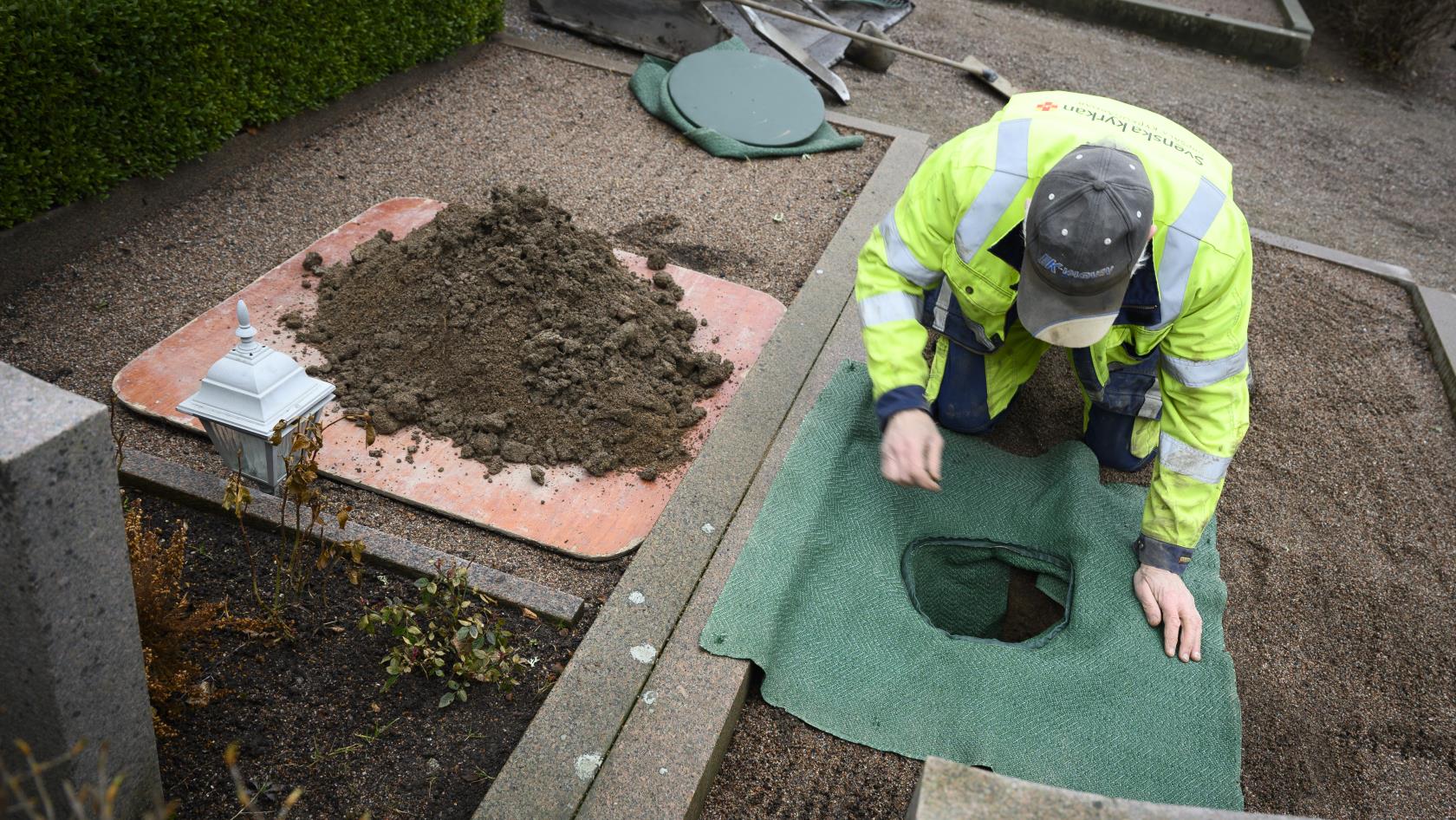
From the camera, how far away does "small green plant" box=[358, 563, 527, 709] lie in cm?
267

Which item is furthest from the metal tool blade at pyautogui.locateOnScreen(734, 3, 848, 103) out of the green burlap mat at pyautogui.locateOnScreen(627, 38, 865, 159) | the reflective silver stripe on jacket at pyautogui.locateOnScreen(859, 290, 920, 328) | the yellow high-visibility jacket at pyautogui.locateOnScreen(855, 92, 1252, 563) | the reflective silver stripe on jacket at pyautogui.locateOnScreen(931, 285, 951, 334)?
the reflective silver stripe on jacket at pyautogui.locateOnScreen(859, 290, 920, 328)

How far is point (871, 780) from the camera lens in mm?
2719

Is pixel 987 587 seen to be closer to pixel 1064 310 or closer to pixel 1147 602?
pixel 1147 602

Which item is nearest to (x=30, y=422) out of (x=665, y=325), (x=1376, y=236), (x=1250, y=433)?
(x=665, y=325)

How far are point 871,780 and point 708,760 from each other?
48 centimetres

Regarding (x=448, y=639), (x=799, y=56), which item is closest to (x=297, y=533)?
(x=448, y=639)

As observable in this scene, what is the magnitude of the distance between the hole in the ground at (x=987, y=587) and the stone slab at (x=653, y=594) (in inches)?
26.4

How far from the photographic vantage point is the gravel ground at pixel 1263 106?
263 inches

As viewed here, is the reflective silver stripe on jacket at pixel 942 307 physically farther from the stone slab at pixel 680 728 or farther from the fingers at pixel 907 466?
the stone slab at pixel 680 728

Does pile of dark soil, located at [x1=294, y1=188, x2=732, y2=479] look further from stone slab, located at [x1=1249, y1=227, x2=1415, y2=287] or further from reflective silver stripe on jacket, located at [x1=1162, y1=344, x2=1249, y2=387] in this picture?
stone slab, located at [x1=1249, y1=227, x2=1415, y2=287]

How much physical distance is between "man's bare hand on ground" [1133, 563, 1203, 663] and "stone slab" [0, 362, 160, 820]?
8.81ft

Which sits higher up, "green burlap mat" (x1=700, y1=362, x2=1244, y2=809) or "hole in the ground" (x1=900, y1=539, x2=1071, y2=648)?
"green burlap mat" (x1=700, y1=362, x2=1244, y2=809)

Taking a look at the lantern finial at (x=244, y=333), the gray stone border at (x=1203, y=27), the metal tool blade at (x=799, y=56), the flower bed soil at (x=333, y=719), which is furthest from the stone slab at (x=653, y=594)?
the gray stone border at (x=1203, y=27)

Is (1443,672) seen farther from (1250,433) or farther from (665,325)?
(665,325)
